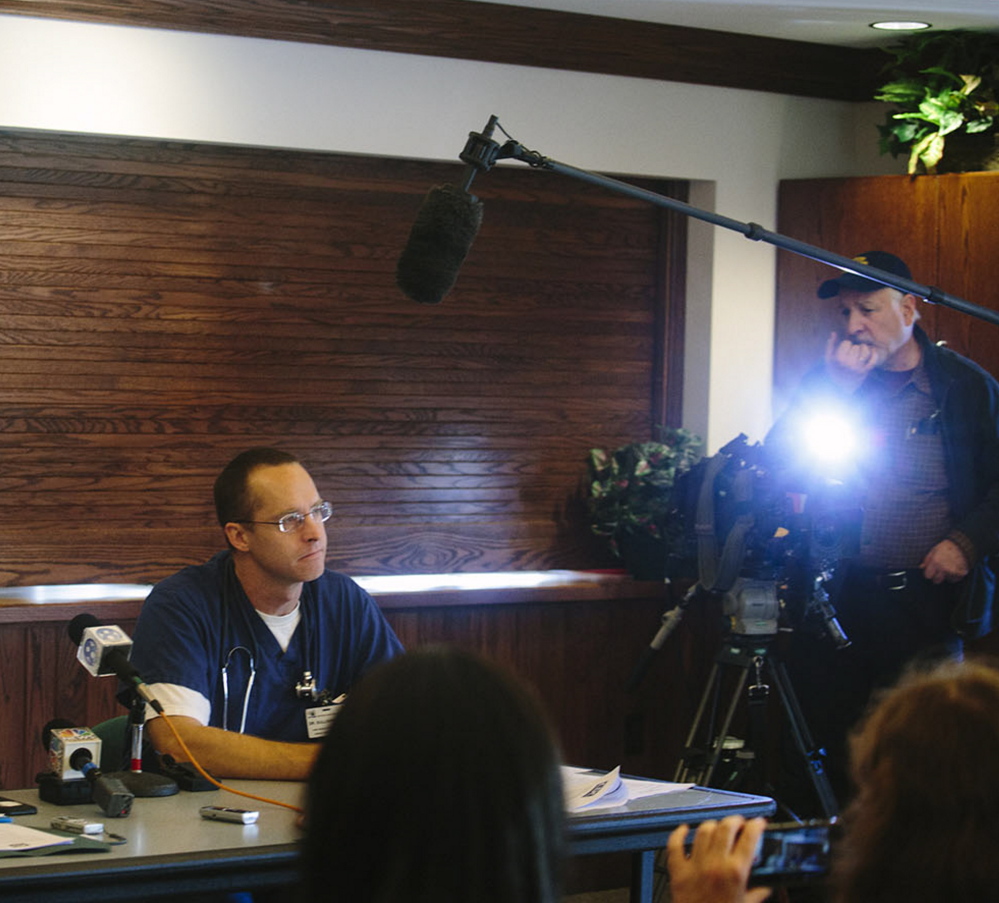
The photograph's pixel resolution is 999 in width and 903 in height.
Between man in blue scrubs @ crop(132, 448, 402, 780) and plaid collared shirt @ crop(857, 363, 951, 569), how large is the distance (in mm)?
1522

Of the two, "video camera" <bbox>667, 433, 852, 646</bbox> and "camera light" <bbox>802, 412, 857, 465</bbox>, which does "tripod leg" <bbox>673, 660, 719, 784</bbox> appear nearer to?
"video camera" <bbox>667, 433, 852, 646</bbox>

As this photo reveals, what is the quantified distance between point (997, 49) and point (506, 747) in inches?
152

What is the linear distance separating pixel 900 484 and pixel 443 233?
5.45ft

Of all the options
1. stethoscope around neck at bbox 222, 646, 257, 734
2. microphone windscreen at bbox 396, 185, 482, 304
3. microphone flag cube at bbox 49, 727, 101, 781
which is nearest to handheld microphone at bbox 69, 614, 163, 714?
microphone flag cube at bbox 49, 727, 101, 781

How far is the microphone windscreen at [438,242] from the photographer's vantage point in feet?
9.20

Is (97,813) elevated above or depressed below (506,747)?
below

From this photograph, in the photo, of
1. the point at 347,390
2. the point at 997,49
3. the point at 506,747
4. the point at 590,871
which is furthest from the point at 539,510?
the point at 506,747

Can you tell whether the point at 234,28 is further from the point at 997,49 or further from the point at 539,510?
the point at 997,49

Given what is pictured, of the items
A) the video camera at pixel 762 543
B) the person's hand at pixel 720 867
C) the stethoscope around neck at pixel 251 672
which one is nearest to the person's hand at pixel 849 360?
the video camera at pixel 762 543

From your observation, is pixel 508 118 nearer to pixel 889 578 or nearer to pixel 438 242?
pixel 438 242

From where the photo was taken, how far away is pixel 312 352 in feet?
13.9

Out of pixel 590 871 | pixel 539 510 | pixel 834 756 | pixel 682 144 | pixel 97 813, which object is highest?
pixel 682 144

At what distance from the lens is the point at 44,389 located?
3.95 metres

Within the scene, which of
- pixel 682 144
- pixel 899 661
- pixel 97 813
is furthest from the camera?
pixel 682 144
